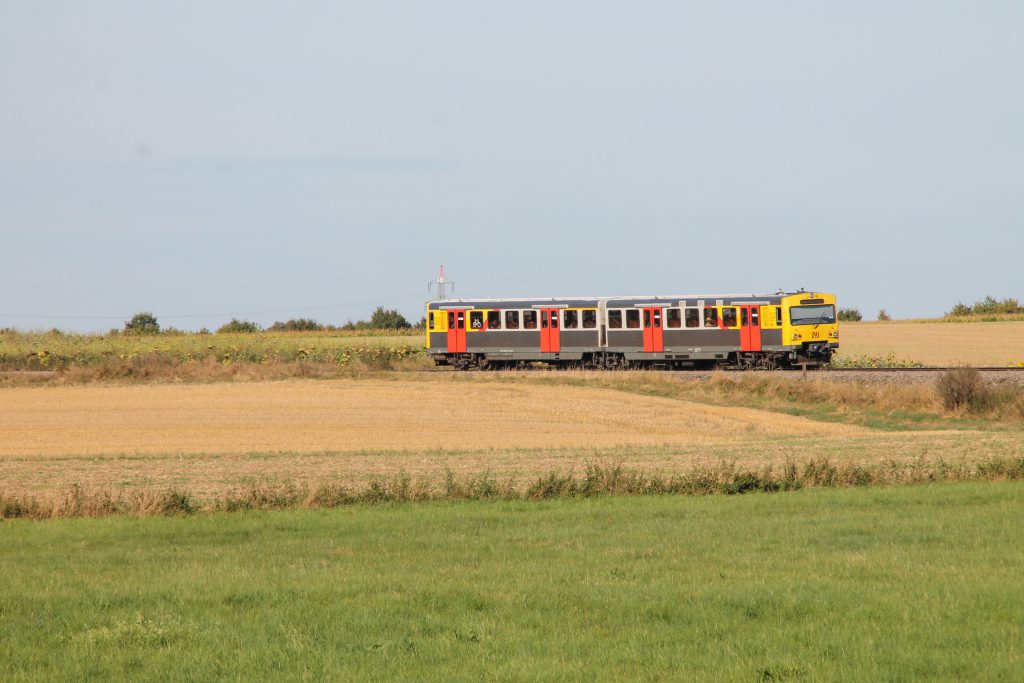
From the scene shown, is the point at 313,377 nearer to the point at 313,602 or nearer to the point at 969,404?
the point at 969,404

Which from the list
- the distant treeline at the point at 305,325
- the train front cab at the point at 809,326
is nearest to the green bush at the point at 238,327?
the distant treeline at the point at 305,325

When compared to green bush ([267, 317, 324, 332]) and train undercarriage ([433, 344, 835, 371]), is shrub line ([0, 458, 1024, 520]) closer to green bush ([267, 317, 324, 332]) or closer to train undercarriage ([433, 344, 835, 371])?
train undercarriage ([433, 344, 835, 371])

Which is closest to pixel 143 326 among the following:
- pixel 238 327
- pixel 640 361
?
pixel 238 327

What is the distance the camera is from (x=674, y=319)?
51.3m

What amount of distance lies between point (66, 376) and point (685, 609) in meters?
45.5

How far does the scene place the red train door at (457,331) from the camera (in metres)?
54.3

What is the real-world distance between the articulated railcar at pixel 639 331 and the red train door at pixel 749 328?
0.04m

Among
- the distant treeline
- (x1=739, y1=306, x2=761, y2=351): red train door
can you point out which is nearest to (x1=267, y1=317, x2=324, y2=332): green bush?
the distant treeline

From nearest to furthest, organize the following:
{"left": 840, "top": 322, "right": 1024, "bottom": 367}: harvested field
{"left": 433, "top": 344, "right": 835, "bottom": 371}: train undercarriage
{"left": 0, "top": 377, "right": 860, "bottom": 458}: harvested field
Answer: {"left": 0, "top": 377, "right": 860, "bottom": 458}: harvested field < {"left": 433, "top": 344, "right": 835, "bottom": 371}: train undercarriage < {"left": 840, "top": 322, "right": 1024, "bottom": 367}: harvested field

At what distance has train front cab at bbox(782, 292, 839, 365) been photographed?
49312mm

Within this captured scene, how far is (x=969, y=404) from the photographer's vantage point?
35.2m

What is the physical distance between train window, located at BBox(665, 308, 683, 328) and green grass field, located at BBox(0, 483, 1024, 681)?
1415 inches

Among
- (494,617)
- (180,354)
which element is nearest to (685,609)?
(494,617)

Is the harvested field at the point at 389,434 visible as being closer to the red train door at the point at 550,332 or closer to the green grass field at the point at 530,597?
the red train door at the point at 550,332
